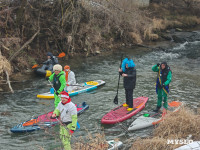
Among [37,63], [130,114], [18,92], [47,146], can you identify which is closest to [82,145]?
[47,146]

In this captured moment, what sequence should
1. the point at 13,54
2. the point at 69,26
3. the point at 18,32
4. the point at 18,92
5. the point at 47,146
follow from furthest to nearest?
the point at 69,26, the point at 18,32, the point at 13,54, the point at 18,92, the point at 47,146

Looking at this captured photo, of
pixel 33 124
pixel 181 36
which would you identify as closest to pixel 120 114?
pixel 33 124

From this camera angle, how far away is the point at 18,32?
45.9 feet

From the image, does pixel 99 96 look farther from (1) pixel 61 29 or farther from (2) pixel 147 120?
(1) pixel 61 29

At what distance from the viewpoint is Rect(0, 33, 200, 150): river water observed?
22.1 ft

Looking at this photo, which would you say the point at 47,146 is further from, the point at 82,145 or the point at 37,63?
the point at 37,63

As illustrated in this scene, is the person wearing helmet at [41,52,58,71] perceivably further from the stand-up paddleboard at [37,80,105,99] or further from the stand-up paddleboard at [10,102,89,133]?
the stand-up paddleboard at [10,102,89,133]

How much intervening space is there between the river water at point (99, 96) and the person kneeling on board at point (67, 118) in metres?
0.52

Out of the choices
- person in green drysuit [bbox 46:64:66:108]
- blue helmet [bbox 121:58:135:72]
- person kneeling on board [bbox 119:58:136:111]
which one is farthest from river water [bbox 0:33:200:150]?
blue helmet [bbox 121:58:135:72]

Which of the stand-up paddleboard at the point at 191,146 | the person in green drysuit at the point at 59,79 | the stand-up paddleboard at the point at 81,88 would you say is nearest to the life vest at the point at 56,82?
the person in green drysuit at the point at 59,79

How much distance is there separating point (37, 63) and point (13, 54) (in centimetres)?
202

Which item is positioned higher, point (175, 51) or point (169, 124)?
point (175, 51)

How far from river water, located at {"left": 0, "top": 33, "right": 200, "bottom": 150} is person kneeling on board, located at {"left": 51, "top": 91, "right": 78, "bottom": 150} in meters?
0.52

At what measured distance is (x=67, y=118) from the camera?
17.5 ft
